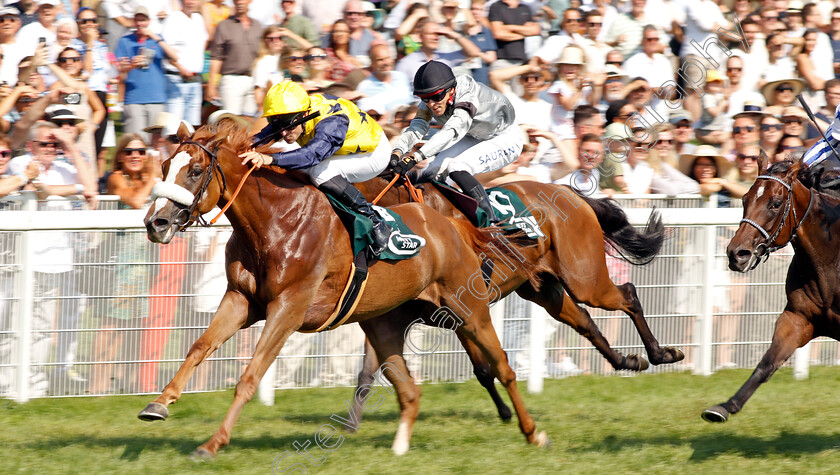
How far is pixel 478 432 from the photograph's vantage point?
18.7 feet

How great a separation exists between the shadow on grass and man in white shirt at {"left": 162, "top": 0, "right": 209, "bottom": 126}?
4331 mm

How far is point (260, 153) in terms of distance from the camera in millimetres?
4773

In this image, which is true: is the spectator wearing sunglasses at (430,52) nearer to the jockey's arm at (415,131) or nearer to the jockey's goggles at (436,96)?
the jockey's arm at (415,131)

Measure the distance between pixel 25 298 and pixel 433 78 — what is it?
Result: 2.70m

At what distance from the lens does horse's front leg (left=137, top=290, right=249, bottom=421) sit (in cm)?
429

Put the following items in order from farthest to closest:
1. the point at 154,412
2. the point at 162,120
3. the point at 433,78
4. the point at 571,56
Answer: the point at 571,56
the point at 162,120
the point at 433,78
the point at 154,412

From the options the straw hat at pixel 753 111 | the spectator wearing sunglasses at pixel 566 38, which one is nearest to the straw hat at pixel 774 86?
the straw hat at pixel 753 111

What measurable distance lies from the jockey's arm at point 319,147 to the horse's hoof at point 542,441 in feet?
6.01

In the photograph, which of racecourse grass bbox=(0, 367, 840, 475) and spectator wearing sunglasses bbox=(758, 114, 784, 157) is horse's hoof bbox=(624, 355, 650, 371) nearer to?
racecourse grass bbox=(0, 367, 840, 475)

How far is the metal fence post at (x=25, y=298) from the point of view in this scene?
5832 mm

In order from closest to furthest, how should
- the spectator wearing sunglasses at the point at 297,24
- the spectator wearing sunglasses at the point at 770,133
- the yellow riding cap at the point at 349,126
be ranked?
the yellow riding cap at the point at 349,126 < the spectator wearing sunglasses at the point at 770,133 < the spectator wearing sunglasses at the point at 297,24

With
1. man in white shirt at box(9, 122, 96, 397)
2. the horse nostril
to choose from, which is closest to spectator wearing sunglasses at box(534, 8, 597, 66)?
man in white shirt at box(9, 122, 96, 397)

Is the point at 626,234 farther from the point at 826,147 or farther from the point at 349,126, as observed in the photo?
the point at 349,126

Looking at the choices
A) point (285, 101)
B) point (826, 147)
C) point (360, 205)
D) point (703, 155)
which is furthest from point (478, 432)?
point (703, 155)
